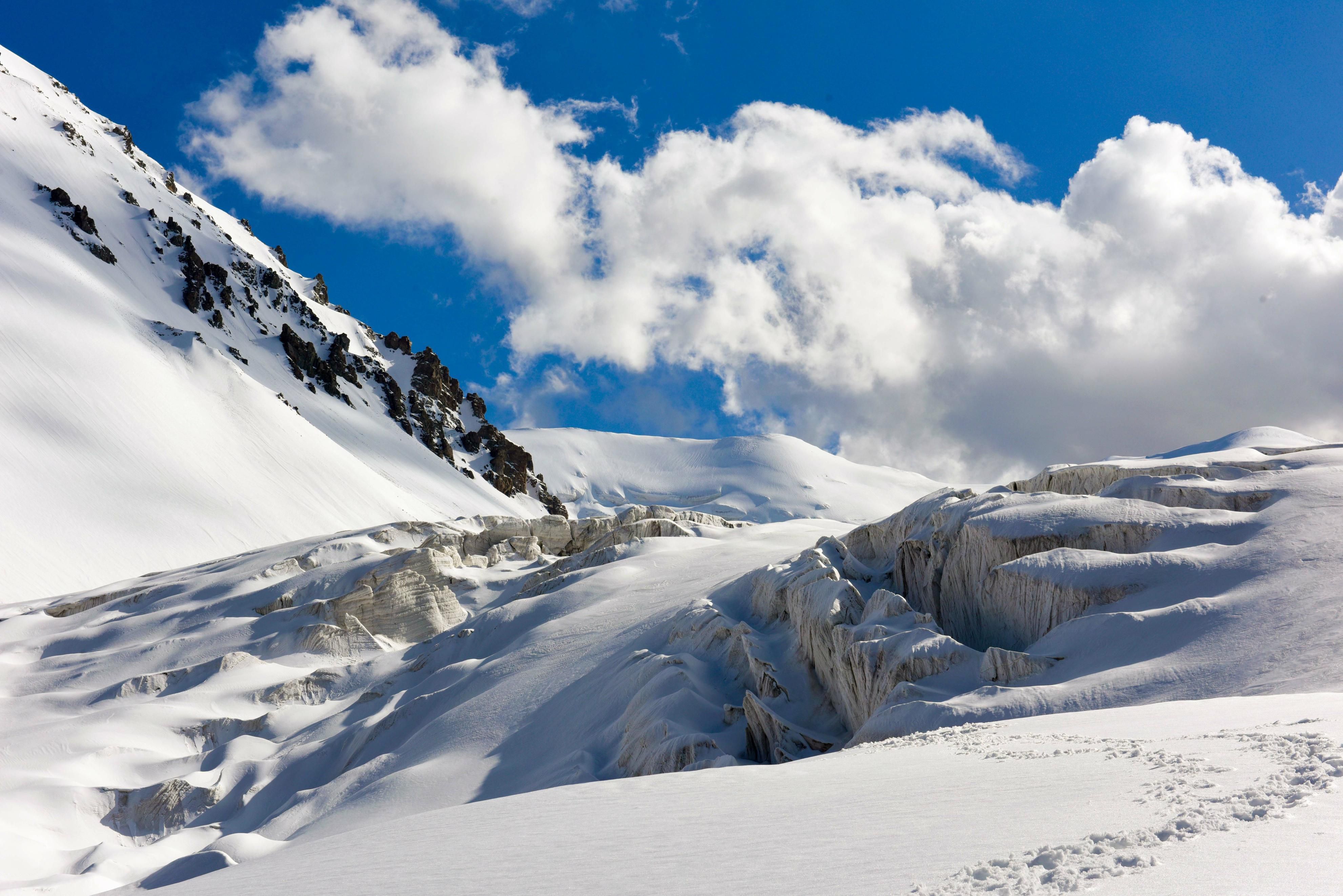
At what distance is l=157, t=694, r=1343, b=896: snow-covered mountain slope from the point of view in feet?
13.7

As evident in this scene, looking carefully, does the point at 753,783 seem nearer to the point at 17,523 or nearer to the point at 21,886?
the point at 21,886

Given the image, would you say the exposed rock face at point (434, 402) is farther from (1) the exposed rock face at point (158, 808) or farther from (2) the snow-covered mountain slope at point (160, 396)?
(1) the exposed rock face at point (158, 808)

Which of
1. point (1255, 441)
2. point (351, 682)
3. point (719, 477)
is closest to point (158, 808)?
point (351, 682)

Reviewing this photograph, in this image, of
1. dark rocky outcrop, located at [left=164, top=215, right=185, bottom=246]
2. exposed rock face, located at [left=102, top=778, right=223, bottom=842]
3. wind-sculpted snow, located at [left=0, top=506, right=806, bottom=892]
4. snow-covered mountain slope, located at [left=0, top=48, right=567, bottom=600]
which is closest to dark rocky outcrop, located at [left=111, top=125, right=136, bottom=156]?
snow-covered mountain slope, located at [left=0, top=48, right=567, bottom=600]

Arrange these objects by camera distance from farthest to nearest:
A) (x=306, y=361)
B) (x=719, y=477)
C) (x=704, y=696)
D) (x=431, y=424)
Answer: (x=719, y=477), (x=431, y=424), (x=306, y=361), (x=704, y=696)

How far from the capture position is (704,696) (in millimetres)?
14547

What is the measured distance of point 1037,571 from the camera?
42.1ft

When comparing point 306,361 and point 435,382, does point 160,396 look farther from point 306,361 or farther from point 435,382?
point 435,382

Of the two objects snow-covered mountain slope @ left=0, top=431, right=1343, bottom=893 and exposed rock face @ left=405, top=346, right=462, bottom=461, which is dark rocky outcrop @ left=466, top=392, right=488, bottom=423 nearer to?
exposed rock face @ left=405, top=346, right=462, bottom=461

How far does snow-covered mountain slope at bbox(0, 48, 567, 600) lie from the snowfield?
114cm

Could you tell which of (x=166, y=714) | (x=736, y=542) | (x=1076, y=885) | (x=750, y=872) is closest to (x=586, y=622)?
(x=736, y=542)

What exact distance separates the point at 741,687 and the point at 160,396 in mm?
56906

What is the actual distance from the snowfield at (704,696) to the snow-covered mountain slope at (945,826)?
37 mm

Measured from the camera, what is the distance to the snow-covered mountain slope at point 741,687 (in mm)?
6336
